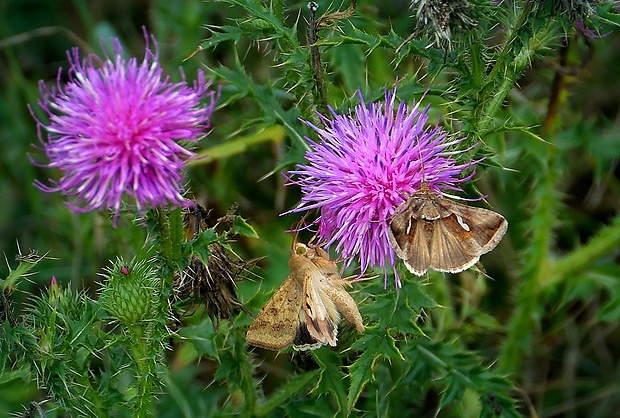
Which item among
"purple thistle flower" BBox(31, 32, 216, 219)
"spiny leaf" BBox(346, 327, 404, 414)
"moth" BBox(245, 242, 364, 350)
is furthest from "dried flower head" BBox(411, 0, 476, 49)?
"spiny leaf" BBox(346, 327, 404, 414)

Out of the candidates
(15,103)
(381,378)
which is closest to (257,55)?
(15,103)

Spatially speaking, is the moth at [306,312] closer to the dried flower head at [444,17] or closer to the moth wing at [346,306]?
the moth wing at [346,306]

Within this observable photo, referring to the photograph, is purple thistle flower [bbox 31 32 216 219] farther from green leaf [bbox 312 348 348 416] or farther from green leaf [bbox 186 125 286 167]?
green leaf [bbox 186 125 286 167]

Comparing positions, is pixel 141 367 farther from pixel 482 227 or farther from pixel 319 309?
pixel 482 227

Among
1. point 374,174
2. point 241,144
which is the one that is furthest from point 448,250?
point 241,144

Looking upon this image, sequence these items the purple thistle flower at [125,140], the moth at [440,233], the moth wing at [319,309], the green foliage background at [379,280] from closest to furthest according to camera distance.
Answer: the purple thistle flower at [125,140]
the moth at [440,233]
the moth wing at [319,309]
the green foliage background at [379,280]

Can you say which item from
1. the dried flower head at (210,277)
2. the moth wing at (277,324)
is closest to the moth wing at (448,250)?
the moth wing at (277,324)
